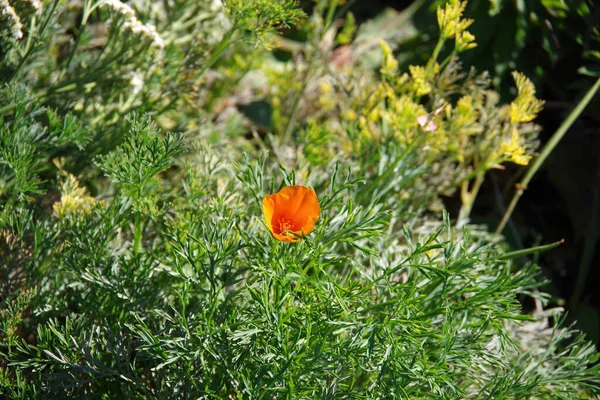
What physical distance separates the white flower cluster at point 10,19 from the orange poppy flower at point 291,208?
806mm

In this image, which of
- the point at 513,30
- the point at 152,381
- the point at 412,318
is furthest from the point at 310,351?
the point at 513,30

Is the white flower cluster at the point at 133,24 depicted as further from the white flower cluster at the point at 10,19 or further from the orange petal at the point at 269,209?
the orange petal at the point at 269,209

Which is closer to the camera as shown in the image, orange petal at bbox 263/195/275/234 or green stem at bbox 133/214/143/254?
orange petal at bbox 263/195/275/234

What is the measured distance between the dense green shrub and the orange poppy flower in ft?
0.14

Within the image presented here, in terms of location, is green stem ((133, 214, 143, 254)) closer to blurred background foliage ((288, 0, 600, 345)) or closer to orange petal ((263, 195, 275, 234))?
orange petal ((263, 195, 275, 234))

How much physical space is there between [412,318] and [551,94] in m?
1.79

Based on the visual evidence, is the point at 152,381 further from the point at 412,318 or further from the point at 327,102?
the point at 327,102

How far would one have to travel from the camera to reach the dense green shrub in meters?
1.29

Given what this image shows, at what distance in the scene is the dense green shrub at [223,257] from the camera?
1.29 meters

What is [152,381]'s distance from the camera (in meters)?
1.54

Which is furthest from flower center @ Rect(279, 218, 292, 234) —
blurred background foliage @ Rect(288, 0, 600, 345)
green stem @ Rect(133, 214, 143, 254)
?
blurred background foliage @ Rect(288, 0, 600, 345)

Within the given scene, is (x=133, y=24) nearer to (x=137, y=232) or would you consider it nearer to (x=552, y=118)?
(x=137, y=232)

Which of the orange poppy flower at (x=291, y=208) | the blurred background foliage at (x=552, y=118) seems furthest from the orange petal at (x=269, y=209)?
the blurred background foliage at (x=552, y=118)

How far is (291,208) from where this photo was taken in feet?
4.31
